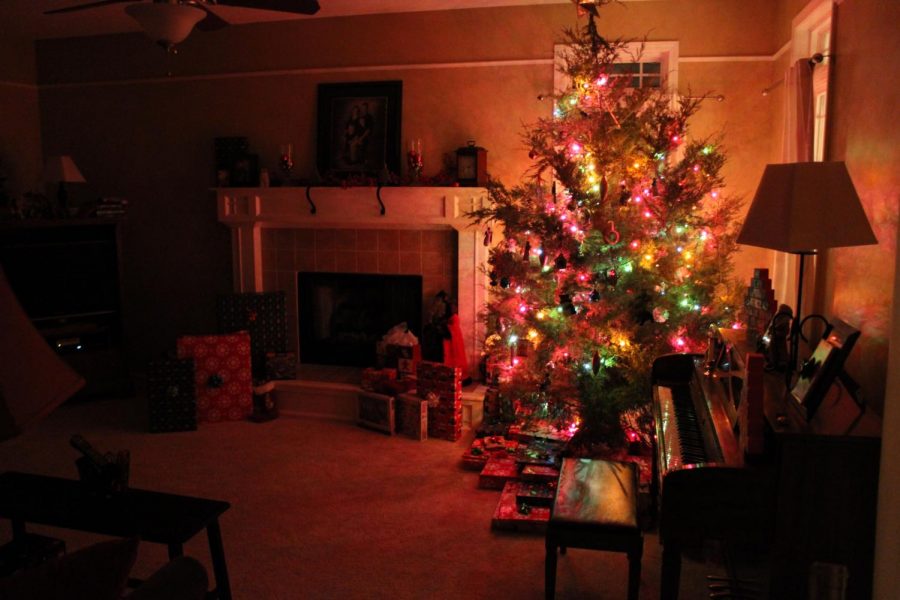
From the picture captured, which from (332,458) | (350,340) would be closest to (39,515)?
(332,458)

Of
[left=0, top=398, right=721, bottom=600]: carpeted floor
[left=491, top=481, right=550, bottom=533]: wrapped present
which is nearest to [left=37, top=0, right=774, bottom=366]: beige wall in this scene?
[left=0, top=398, right=721, bottom=600]: carpeted floor

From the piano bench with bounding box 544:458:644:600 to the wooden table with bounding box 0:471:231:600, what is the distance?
4.17 feet

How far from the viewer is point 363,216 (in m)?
5.54

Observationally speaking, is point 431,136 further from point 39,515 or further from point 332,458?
point 39,515

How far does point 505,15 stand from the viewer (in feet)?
17.0

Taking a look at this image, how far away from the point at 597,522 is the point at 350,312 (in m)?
3.56

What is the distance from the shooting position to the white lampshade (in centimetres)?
585

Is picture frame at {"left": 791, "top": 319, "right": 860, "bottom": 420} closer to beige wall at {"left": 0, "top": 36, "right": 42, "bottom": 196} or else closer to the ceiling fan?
the ceiling fan

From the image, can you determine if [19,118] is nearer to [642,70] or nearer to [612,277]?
[642,70]

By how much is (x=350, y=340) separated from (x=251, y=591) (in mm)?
2982

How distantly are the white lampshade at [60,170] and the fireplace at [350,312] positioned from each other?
2.00 m

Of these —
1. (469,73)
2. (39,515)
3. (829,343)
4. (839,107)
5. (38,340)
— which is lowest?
(39,515)

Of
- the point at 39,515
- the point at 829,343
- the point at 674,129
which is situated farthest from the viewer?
the point at 674,129

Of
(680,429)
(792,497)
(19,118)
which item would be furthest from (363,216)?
(792,497)
